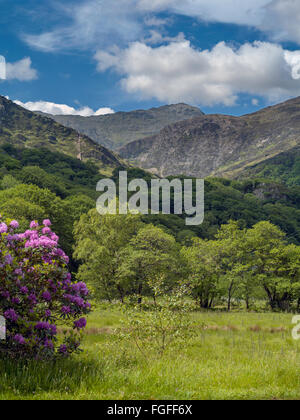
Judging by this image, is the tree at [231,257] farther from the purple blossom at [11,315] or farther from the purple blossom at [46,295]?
the purple blossom at [11,315]

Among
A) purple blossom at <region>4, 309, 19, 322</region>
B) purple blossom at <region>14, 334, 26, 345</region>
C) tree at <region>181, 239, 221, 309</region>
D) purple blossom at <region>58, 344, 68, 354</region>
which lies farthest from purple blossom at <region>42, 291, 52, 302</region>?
tree at <region>181, 239, 221, 309</region>

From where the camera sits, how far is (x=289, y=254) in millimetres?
56375

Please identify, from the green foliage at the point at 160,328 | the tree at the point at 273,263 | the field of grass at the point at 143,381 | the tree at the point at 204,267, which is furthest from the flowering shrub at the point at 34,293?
the tree at the point at 273,263

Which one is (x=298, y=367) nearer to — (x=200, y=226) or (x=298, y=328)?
(x=298, y=328)

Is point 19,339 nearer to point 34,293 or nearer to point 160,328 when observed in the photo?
point 34,293

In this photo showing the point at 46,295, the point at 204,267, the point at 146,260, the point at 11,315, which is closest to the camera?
the point at 11,315

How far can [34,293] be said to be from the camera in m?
8.52

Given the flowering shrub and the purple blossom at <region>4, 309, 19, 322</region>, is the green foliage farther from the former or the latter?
the purple blossom at <region>4, 309, 19, 322</region>

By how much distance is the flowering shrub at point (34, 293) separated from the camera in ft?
25.4

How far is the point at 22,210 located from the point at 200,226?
12092 centimetres

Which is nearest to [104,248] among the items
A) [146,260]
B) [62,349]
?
[146,260]

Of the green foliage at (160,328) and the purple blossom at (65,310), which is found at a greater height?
the purple blossom at (65,310)

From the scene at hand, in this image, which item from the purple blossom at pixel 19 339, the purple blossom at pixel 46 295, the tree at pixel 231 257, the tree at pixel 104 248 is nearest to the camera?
the purple blossom at pixel 19 339

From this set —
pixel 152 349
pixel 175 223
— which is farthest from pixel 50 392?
pixel 175 223
